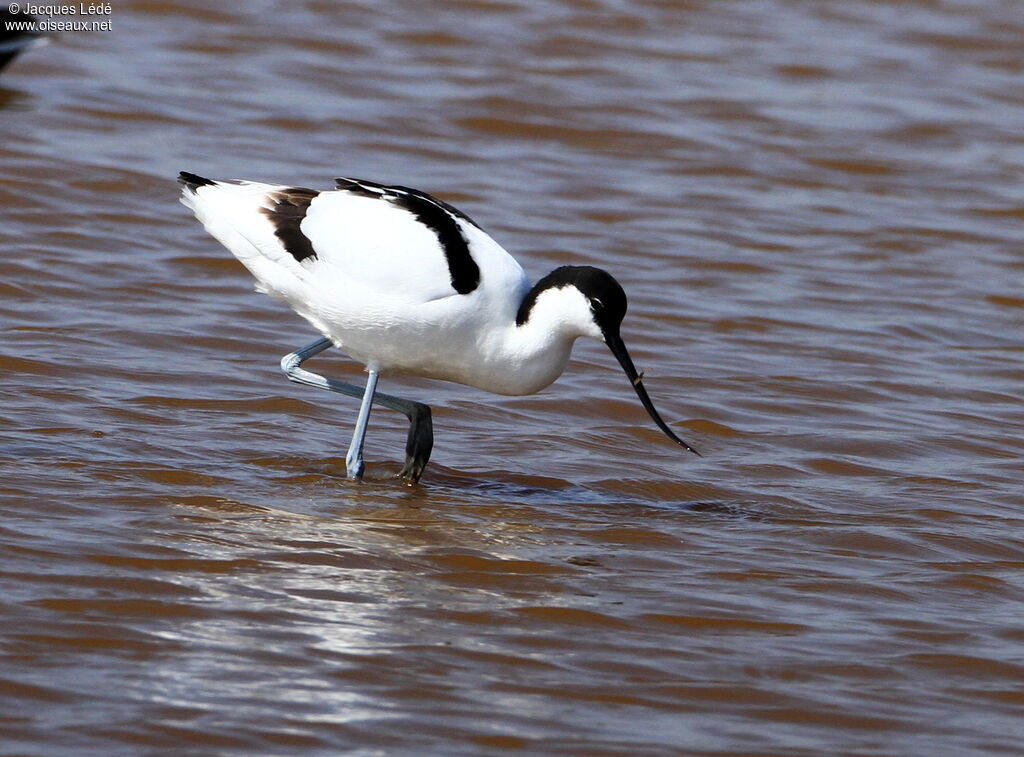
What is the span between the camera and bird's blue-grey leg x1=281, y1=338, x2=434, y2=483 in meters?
6.17

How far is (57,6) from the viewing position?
13398mm

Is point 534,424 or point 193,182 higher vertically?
point 193,182

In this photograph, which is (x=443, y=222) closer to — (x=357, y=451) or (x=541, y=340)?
(x=541, y=340)

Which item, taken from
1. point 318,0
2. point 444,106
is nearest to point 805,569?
point 444,106

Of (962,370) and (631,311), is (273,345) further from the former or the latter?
(962,370)

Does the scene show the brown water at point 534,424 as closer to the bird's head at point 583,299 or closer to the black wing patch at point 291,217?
the bird's head at point 583,299

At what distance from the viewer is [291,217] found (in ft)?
19.9

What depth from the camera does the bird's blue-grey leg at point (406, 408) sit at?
617 cm

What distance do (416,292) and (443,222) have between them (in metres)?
0.30

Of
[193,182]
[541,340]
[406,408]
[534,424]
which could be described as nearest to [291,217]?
[193,182]

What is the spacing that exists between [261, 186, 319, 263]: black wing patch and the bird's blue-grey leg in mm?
508

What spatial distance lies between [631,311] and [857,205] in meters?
2.80

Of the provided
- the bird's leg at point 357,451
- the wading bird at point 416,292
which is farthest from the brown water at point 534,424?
the wading bird at point 416,292

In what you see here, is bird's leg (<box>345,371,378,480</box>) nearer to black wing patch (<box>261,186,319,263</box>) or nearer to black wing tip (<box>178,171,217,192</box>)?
black wing patch (<box>261,186,319,263</box>)
